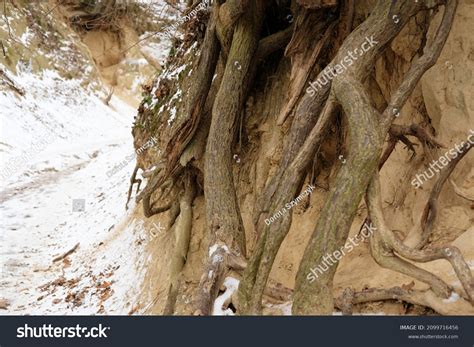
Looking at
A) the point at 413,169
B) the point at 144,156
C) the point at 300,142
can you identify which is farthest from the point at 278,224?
the point at 144,156

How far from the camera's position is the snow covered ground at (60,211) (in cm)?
545

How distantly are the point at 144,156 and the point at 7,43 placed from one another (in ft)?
42.1

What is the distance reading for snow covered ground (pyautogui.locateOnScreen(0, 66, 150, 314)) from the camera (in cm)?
545

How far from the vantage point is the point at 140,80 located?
976 inches

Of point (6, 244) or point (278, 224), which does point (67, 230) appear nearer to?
point (6, 244)

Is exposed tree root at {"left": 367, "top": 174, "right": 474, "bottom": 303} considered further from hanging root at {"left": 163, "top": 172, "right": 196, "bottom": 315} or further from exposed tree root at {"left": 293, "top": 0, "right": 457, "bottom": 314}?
hanging root at {"left": 163, "top": 172, "right": 196, "bottom": 315}

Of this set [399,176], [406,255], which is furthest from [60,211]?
[406,255]
